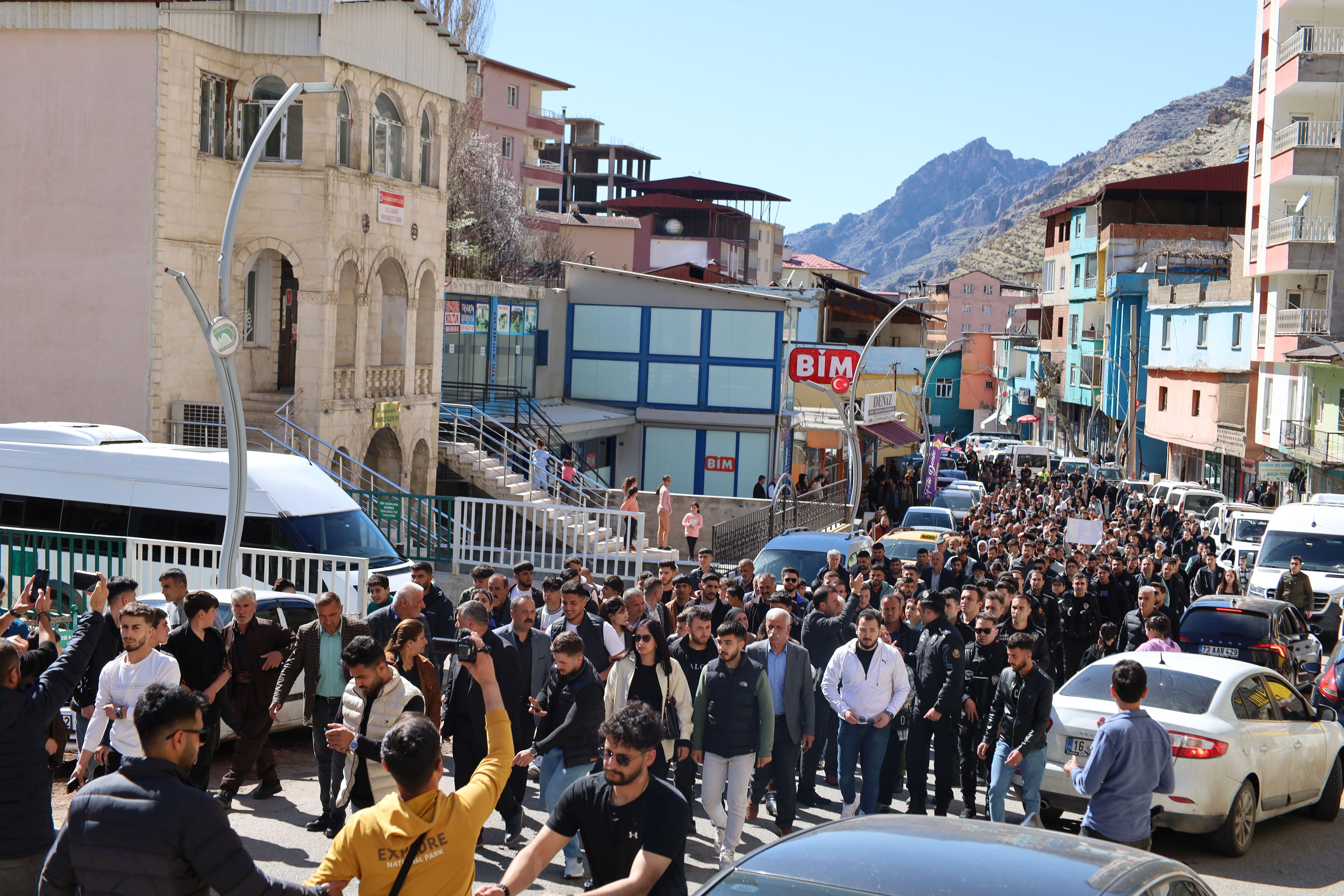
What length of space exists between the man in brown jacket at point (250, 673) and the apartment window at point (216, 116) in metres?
15.8

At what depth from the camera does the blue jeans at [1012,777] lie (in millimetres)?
9445

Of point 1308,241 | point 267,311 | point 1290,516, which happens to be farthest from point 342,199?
point 1308,241

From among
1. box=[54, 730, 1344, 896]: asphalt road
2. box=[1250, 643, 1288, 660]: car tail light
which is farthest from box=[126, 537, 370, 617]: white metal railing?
box=[1250, 643, 1288, 660]: car tail light

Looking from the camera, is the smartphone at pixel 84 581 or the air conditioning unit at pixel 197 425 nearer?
the smartphone at pixel 84 581

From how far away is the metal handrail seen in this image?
2889cm

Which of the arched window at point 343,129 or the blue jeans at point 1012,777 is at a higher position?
the arched window at point 343,129

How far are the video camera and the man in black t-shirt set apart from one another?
2.18ft

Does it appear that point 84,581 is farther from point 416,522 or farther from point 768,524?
point 768,524

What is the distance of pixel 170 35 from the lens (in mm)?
21812

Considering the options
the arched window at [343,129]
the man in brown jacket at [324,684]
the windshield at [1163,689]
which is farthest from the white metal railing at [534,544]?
the man in brown jacket at [324,684]

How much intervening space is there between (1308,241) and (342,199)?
1281 inches

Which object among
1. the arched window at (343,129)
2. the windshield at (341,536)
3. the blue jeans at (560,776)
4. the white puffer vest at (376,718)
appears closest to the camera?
the white puffer vest at (376,718)

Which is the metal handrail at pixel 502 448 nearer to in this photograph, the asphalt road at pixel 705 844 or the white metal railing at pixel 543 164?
the asphalt road at pixel 705 844

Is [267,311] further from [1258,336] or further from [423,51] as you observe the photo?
[1258,336]
